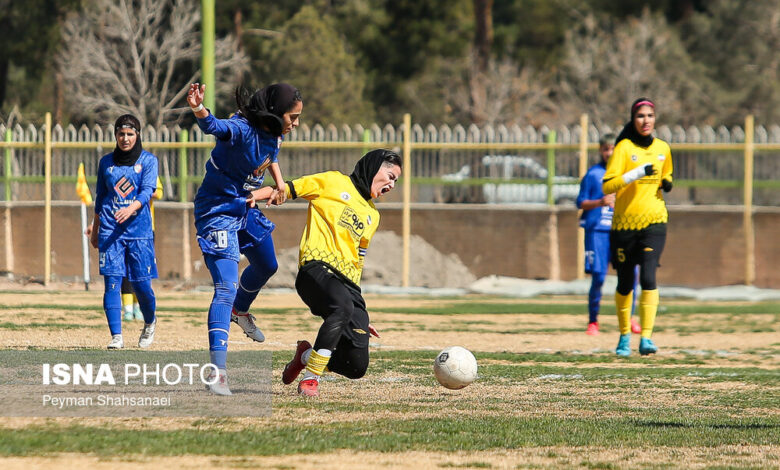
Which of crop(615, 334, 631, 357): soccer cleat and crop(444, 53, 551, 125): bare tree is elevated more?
crop(444, 53, 551, 125): bare tree

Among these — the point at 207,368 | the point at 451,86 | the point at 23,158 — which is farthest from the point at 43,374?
the point at 451,86

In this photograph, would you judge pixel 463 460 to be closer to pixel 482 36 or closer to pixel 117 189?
pixel 117 189

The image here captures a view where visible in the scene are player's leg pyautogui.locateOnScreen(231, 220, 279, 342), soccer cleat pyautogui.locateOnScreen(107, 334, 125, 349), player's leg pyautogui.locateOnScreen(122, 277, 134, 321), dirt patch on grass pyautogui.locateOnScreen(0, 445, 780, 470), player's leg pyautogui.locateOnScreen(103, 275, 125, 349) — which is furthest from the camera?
player's leg pyautogui.locateOnScreen(122, 277, 134, 321)

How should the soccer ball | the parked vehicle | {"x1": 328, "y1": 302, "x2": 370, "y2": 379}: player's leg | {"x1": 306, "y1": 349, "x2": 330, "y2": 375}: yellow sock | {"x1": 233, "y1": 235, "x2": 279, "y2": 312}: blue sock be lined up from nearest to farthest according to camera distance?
1. {"x1": 306, "y1": 349, "x2": 330, "y2": 375}: yellow sock
2. {"x1": 328, "y1": 302, "x2": 370, "y2": 379}: player's leg
3. the soccer ball
4. {"x1": 233, "y1": 235, "x2": 279, "y2": 312}: blue sock
5. the parked vehicle

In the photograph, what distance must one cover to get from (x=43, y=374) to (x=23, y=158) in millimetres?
15105

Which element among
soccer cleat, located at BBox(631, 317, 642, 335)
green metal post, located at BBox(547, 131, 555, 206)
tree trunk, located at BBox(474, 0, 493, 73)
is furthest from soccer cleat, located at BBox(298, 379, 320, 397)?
tree trunk, located at BBox(474, 0, 493, 73)

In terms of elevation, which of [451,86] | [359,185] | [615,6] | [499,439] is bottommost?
[499,439]

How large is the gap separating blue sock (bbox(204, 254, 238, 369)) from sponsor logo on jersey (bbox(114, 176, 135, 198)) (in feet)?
9.33

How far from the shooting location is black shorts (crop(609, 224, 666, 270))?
1209 centimetres

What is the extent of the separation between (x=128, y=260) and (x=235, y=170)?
3.17 metres

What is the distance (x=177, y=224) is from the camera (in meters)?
22.9

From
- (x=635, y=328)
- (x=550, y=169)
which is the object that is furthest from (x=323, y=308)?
(x=550, y=169)

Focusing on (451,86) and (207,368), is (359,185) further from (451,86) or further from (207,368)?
(451,86)

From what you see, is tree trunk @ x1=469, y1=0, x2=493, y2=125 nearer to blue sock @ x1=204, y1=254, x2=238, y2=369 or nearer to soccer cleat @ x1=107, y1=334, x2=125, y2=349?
soccer cleat @ x1=107, y1=334, x2=125, y2=349
